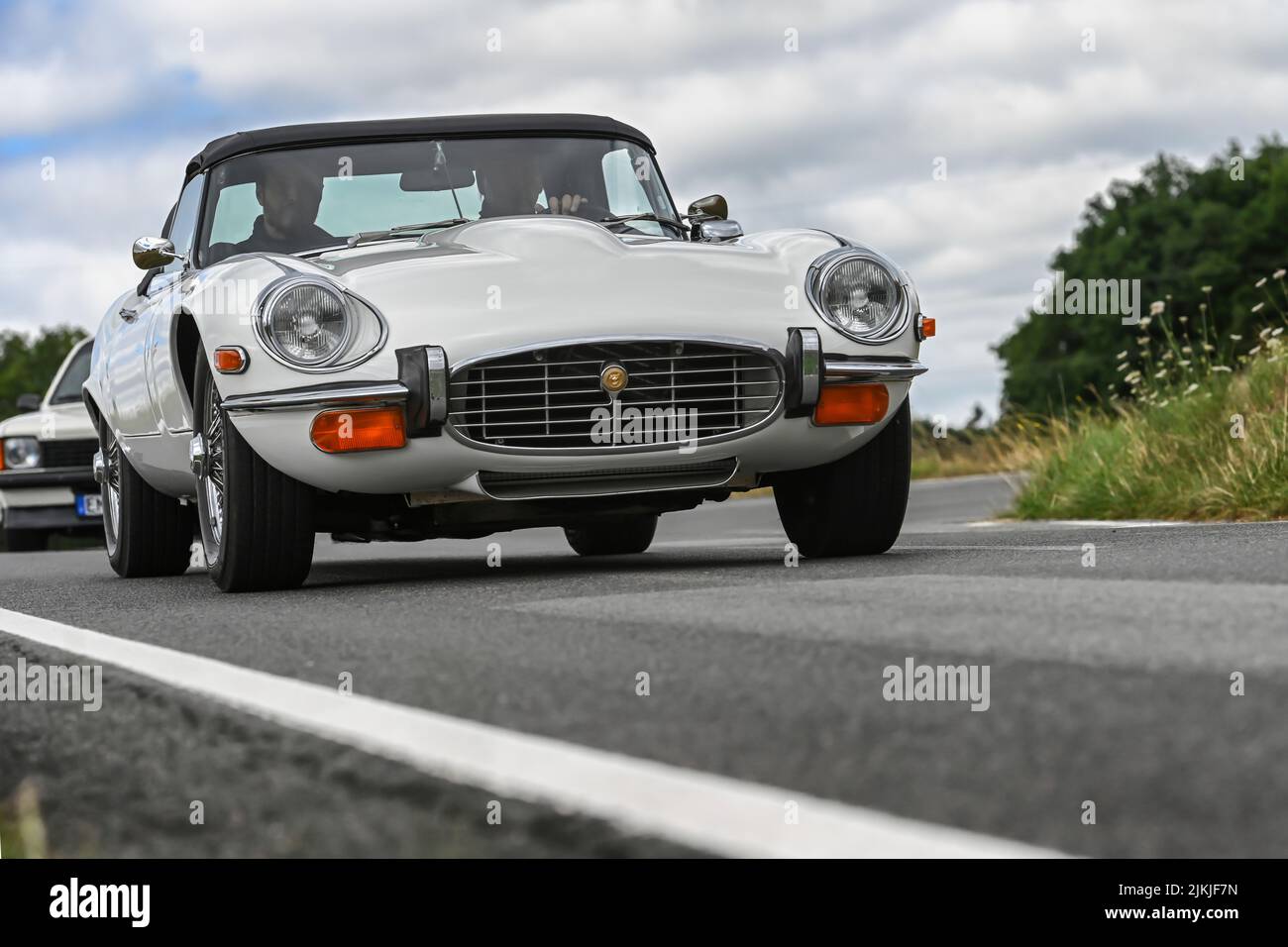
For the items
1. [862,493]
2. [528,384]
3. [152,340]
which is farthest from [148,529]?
[862,493]

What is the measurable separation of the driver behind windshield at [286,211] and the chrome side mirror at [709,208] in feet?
5.18

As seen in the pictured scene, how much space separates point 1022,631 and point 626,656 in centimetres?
76

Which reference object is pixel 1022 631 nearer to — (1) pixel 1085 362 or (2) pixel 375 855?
(2) pixel 375 855

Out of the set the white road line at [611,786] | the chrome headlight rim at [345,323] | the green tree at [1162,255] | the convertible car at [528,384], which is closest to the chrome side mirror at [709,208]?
the convertible car at [528,384]

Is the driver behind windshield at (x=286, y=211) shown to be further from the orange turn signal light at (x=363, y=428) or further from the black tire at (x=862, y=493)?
the black tire at (x=862, y=493)

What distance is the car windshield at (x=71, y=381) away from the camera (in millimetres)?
15430

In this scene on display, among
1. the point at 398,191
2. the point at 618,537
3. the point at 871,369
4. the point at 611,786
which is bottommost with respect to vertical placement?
the point at 611,786

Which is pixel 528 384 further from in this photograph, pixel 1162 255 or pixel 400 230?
pixel 1162 255

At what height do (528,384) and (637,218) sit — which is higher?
(637,218)

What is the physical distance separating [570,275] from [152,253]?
2185 millimetres

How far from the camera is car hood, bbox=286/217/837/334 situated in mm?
5652

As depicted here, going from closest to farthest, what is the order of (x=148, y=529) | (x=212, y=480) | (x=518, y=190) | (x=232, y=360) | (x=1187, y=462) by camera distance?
(x=232, y=360)
(x=212, y=480)
(x=518, y=190)
(x=148, y=529)
(x=1187, y=462)

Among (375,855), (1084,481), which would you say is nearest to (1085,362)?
(1084,481)

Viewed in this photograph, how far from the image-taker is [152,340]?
6863 mm
